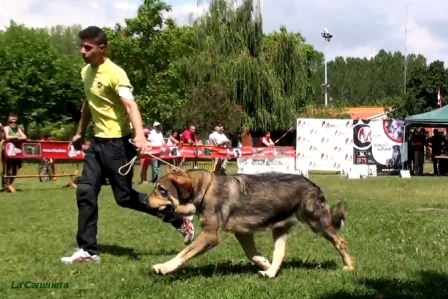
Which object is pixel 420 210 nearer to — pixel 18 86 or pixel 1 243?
pixel 1 243

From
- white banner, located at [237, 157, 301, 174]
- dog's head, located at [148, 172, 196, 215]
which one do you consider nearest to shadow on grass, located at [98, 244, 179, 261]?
dog's head, located at [148, 172, 196, 215]

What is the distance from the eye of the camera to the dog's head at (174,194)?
18.9 ft

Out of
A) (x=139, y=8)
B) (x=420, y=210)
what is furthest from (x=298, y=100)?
(x=420, y=210)

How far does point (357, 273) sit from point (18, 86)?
4571cm

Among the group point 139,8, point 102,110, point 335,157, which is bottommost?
point 335,157

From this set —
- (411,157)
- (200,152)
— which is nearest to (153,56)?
(411,157)

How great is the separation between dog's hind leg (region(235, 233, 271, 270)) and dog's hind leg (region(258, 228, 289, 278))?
108mm

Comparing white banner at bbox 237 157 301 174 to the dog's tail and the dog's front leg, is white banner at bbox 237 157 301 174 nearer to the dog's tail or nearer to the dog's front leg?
the dog's tail

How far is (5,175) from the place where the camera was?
699 inches

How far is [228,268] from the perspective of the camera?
251 inches

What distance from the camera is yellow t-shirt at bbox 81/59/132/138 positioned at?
255 inches

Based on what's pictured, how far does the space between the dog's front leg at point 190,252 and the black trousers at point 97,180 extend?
99cm

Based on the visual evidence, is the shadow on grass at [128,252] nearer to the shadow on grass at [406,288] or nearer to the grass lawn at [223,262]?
the grass lawn at [223,262]

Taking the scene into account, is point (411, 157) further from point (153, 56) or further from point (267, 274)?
point (153, 56)
